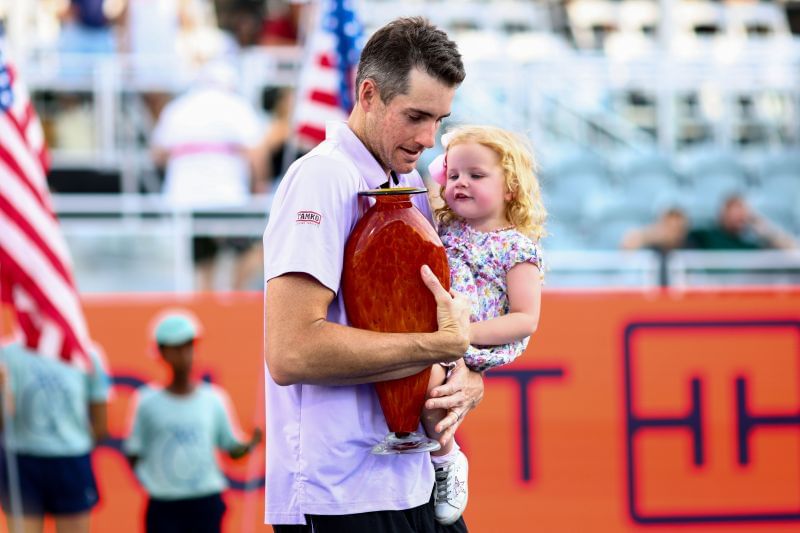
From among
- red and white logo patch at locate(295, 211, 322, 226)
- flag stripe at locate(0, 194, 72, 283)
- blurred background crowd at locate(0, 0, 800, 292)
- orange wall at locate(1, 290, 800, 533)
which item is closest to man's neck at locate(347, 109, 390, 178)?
red and white logo patch at locate(295, 211, 322, 226)

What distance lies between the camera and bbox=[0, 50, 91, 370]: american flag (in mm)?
7262

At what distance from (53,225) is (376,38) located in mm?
4402

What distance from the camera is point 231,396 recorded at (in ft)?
26.6

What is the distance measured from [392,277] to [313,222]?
235mm

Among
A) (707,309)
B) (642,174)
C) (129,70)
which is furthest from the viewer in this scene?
(642,174)

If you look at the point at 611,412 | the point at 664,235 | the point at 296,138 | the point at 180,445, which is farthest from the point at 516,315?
the point at 664,235

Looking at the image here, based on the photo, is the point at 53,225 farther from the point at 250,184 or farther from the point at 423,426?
the point at 423,426

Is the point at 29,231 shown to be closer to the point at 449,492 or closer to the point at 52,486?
the point at 52,486

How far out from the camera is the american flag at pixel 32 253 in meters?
7.26

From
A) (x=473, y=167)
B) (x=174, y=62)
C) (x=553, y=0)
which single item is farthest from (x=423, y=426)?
(x=553, y=0)

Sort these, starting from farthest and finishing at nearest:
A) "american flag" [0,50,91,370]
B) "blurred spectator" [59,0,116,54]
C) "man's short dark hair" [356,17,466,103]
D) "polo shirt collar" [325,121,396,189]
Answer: "blurred spectator" [59,0,116,54]
"american flag" [0,50,91,370]
"polo shirt collar" [325,121,396,189]
"man's short dark hair" [356,17,466,103]

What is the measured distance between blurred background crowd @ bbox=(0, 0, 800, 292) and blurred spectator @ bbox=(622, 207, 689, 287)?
2cm

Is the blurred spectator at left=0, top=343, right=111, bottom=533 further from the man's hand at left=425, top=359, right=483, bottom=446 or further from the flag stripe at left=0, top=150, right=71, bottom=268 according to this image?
the man's hand at left=425, top=359, right=483, bottom=446

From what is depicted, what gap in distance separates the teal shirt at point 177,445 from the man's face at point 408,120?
4.26 metres
